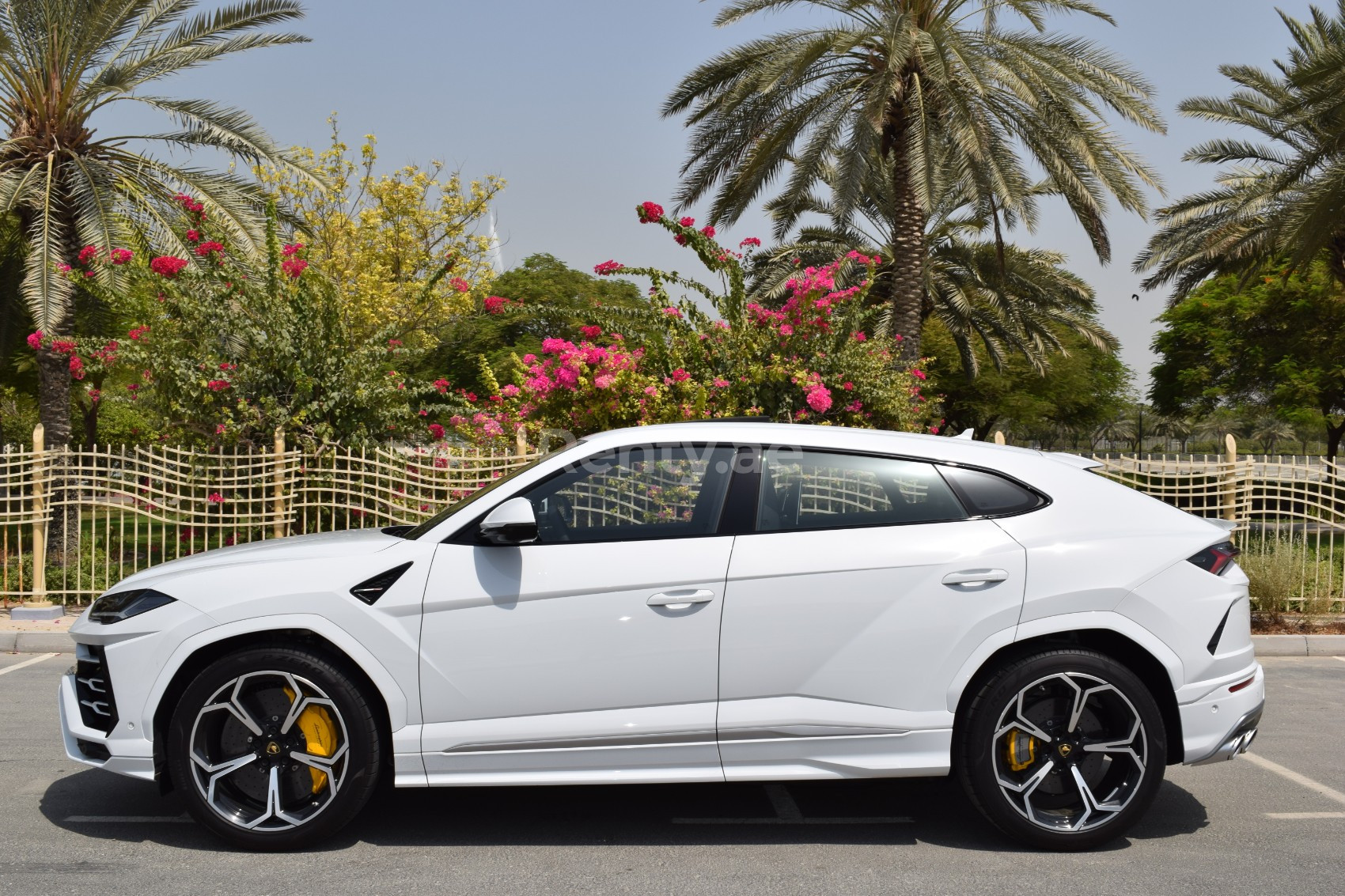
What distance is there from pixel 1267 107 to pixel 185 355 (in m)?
21.0

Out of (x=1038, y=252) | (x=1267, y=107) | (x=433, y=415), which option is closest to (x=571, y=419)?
(x=433, y=415)

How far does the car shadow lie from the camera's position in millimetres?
4516

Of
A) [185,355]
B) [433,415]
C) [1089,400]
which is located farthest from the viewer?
[1089,400]

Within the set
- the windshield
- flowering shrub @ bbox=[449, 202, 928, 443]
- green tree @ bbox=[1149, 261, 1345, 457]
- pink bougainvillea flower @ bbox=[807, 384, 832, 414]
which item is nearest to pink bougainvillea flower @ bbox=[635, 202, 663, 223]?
flowering shrub @ bbox=[449, 202, 928, 443]

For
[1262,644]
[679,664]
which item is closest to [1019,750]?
[679,664]

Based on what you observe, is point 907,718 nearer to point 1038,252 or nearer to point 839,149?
point 839,149

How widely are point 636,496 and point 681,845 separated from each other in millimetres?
1376

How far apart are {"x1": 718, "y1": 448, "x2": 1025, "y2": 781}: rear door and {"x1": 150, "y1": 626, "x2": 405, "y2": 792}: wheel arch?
127cm

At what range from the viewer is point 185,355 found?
12.5 m

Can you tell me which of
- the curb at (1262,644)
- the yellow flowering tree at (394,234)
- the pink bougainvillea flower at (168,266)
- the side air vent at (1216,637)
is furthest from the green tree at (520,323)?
the side air vent at (1216,637)

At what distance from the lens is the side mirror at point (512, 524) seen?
164 inches

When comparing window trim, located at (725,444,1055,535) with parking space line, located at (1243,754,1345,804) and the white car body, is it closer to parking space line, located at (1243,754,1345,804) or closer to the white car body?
the white car body

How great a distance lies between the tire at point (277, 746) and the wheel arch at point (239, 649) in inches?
1.2

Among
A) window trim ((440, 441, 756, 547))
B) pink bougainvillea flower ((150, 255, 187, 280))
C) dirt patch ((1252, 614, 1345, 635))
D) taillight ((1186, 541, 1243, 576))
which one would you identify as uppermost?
pink bougainvillea flower ((150, 255, 187, 280))
